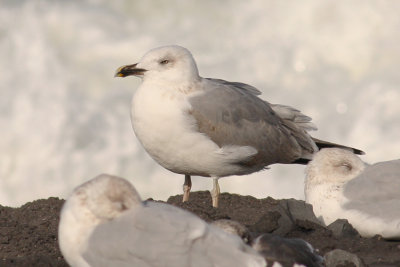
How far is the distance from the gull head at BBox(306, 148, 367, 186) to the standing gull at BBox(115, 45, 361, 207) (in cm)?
107

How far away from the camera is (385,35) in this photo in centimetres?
1477

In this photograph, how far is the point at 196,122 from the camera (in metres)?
8.34

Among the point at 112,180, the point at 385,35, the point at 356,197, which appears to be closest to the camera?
the point at 112,180

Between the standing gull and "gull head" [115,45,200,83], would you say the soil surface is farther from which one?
"gull head" [115,45,200,83]

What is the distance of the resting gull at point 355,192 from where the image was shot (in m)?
7.07

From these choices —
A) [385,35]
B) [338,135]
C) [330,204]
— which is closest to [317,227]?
[330,204]

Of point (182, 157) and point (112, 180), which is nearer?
point (112, 180)

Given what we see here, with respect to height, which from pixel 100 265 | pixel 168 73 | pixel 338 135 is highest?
pixel 338 135

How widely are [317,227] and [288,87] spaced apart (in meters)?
7.42

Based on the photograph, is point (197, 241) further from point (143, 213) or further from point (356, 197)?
point (356, 197)

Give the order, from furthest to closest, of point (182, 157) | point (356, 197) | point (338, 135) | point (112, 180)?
point (338, 135)
point (182, 157)
point (356, 197)
point (112, 180)

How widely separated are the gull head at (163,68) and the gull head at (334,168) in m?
1.53

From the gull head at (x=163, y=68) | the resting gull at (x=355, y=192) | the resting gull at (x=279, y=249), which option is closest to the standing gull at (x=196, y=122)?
the gull head at (x=163, y=68)

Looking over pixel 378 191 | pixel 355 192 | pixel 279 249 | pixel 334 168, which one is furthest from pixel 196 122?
pixel 279 249
